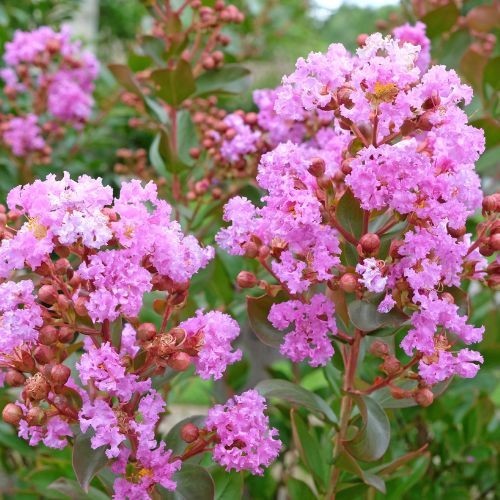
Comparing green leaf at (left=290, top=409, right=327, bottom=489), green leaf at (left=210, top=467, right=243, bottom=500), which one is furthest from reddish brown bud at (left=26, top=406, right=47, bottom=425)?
green leaf at (left=290, top=409, right=327, bottom=489)

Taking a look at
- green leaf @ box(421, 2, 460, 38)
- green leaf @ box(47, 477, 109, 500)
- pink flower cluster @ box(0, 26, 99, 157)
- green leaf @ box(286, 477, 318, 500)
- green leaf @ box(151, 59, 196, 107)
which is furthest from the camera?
pink flower cluster @ box(0, 26, 99, 157)

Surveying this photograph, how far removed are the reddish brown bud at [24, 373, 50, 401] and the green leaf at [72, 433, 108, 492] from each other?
69mm

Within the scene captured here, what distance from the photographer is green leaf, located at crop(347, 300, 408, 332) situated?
970mm

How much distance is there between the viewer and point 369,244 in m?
0.95

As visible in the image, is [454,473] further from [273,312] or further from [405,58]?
[405,58]

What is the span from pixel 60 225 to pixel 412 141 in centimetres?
39

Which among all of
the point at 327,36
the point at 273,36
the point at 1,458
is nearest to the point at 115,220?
the point at 1,458

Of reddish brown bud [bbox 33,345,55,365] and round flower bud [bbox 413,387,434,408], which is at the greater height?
reddish brown bud [bbox 33,345,55,365]

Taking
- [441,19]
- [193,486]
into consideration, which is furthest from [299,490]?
[441,19]

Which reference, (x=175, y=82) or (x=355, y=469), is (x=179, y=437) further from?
(x=175, y=82)

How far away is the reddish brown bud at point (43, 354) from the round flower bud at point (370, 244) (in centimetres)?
38

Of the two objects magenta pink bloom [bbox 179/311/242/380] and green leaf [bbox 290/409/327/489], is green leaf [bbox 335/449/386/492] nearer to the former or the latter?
green leaf [bbox 290/409/327/489]

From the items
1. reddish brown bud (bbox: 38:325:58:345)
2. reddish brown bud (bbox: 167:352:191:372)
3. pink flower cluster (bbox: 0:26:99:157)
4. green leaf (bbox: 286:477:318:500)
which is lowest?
green leaf (bbox: 286:477:318:500)

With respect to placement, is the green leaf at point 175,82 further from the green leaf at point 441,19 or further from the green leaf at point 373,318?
the green leaf at point 373,318
